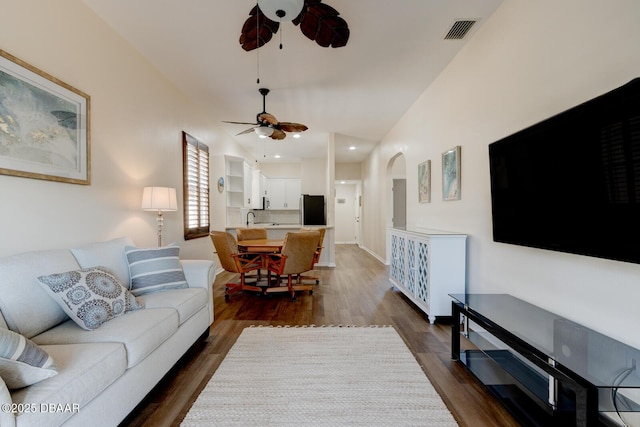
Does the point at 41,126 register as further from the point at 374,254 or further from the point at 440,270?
the point at 374,254

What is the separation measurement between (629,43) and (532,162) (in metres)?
0.70

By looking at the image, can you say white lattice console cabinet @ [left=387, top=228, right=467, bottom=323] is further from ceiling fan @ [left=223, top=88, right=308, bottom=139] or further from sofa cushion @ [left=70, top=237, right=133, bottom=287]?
sofa cushion @ [left=70, top=237, right=133, bottom=287]

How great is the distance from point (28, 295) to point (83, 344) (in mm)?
460

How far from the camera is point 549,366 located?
4.19 feet

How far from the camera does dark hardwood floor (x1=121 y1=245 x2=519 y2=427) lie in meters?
1.66

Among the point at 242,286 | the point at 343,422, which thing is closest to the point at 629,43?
the point at 343,422

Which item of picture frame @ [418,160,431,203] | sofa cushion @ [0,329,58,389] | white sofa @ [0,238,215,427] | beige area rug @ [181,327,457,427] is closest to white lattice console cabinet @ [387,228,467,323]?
beige area rug @ [181,327,457,427]

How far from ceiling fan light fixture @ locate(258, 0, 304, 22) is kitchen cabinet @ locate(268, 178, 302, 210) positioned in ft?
23.1

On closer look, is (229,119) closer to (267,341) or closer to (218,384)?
(267,341)

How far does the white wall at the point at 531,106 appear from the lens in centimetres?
142

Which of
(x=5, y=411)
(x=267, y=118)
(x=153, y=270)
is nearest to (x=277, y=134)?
(x=267, y=118)

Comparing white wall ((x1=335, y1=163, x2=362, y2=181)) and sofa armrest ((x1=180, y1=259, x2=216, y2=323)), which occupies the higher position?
white wall ((x1=335, y1=163, x2=362, y2=181))

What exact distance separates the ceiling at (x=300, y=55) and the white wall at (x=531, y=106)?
40 cm

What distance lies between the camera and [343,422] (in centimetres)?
154
